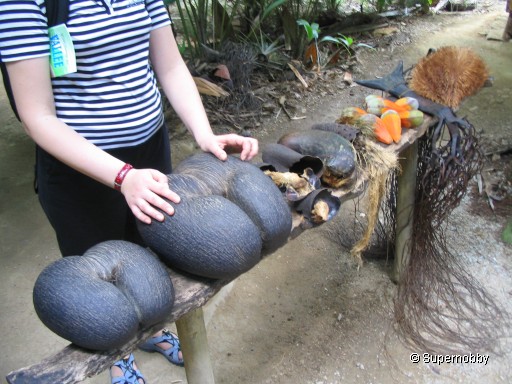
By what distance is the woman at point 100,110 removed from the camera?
0.94 meters

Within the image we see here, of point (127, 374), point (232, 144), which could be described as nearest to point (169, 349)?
point (127, 374)

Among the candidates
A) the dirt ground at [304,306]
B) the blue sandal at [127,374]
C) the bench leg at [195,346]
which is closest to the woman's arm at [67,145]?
the bench leg at [195,346]

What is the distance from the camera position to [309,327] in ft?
6.75

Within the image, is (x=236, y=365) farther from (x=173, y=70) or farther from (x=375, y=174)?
(x=173, y=70)

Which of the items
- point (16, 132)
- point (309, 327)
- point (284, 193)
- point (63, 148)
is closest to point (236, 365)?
point (309, 327)

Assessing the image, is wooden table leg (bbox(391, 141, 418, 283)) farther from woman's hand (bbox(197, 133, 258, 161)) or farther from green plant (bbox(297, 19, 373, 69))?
green plant (bbox(297, 19, 373, 69))

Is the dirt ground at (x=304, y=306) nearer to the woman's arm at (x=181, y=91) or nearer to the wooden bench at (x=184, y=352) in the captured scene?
the wooden bench at (x=184, y=352)

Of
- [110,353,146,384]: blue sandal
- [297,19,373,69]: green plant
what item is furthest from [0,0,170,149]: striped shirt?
[297,19,373,69]: green plant

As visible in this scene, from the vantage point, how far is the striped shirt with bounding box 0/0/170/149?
0.92 meters

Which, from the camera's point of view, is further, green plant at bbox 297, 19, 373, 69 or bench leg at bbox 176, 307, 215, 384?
green plant at bbox 297, 19, 373, 69

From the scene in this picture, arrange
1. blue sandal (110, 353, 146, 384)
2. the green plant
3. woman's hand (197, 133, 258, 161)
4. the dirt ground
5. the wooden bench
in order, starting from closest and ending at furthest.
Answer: the wooden bench < woman's hand (197, 133, 258, 161) < blue sandal (110, 353, 146, 384) < the dirt ground < the green plant

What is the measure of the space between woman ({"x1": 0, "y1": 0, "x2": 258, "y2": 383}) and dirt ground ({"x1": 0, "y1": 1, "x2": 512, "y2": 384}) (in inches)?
31.4

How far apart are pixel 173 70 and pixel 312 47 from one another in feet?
10.3

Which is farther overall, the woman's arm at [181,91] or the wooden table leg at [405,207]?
the wooden table leg at [405,207]
